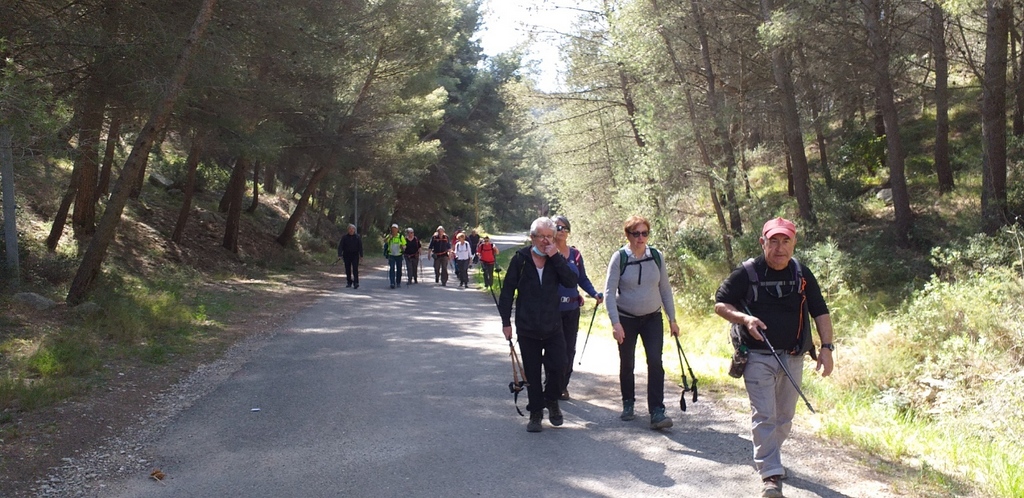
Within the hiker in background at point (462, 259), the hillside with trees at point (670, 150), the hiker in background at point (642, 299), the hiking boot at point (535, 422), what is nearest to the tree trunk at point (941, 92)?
the hillside with trees at point (670, 150)

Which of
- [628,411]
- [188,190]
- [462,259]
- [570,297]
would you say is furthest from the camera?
[462,259]

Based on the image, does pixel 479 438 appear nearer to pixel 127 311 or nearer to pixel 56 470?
pixel 56 470

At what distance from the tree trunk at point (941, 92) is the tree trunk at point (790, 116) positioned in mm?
2766

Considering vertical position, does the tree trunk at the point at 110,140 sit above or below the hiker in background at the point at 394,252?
above

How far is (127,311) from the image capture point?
39.5 ft

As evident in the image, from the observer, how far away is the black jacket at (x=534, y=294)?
6.86 metres

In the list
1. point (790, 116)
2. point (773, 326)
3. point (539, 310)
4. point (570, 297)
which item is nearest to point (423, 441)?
point (539, 310)

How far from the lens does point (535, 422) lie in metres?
6.88

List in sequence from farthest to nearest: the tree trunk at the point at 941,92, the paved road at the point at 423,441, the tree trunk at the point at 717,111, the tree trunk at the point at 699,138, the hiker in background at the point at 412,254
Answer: the hiker in background at the point at 412,254, the tree trunk at the point at 699,138, the tree trunk at the point at 717,111, the tree trunk at the point at 941,92, the paved road at the point at 423,441

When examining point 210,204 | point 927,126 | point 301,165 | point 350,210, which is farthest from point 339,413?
point 350,210

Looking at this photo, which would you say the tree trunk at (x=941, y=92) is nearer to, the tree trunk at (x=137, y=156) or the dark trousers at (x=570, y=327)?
the dark trousers at (x=570, y=327)

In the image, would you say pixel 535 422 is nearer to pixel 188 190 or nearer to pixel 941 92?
pixel 941 92

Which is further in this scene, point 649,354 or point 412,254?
point 412,254

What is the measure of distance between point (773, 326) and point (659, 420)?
73.1 inches
